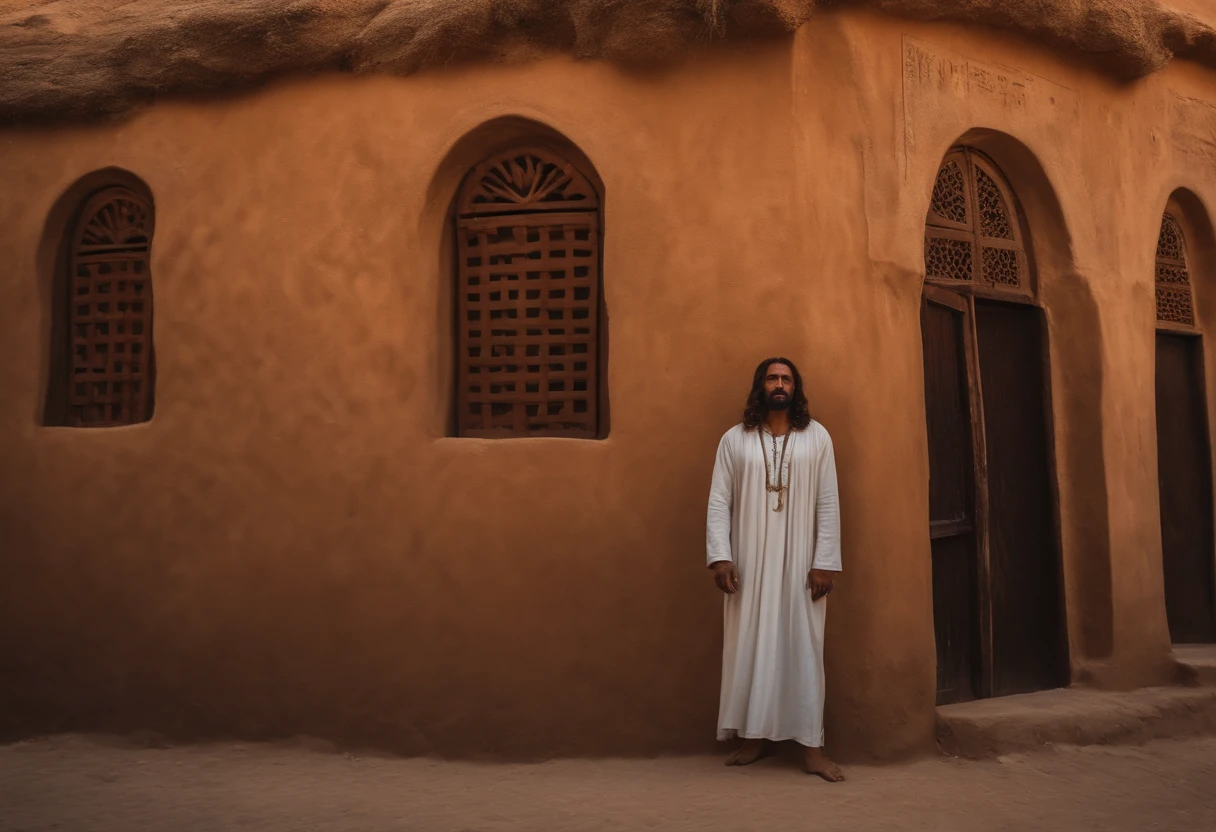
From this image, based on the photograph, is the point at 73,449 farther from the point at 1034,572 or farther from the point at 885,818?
the point at 1034,572

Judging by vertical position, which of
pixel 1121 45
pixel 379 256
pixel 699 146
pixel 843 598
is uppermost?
pixel 1121 45

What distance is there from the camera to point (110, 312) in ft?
20.5

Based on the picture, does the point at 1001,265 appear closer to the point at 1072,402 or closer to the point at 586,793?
the point at 1072,402

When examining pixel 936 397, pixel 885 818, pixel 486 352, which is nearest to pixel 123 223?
pixel 486 352

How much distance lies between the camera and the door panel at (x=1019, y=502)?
615cm

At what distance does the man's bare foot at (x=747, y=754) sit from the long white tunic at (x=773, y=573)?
0.09 metres

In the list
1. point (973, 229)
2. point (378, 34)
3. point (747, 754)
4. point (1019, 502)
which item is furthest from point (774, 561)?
point (378, 34)

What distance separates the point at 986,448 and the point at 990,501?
0.27 m

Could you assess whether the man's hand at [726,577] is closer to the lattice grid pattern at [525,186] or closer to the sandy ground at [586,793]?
the sandy ground at [586,793]

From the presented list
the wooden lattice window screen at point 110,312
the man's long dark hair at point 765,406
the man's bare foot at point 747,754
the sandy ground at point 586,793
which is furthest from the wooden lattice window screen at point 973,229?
the wooden lattice window screen at point 110,312

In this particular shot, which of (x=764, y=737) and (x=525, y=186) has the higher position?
(x=525, y=186)

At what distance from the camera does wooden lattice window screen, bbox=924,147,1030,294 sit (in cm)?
598

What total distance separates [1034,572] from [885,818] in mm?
2352

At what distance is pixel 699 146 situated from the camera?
5305mm
